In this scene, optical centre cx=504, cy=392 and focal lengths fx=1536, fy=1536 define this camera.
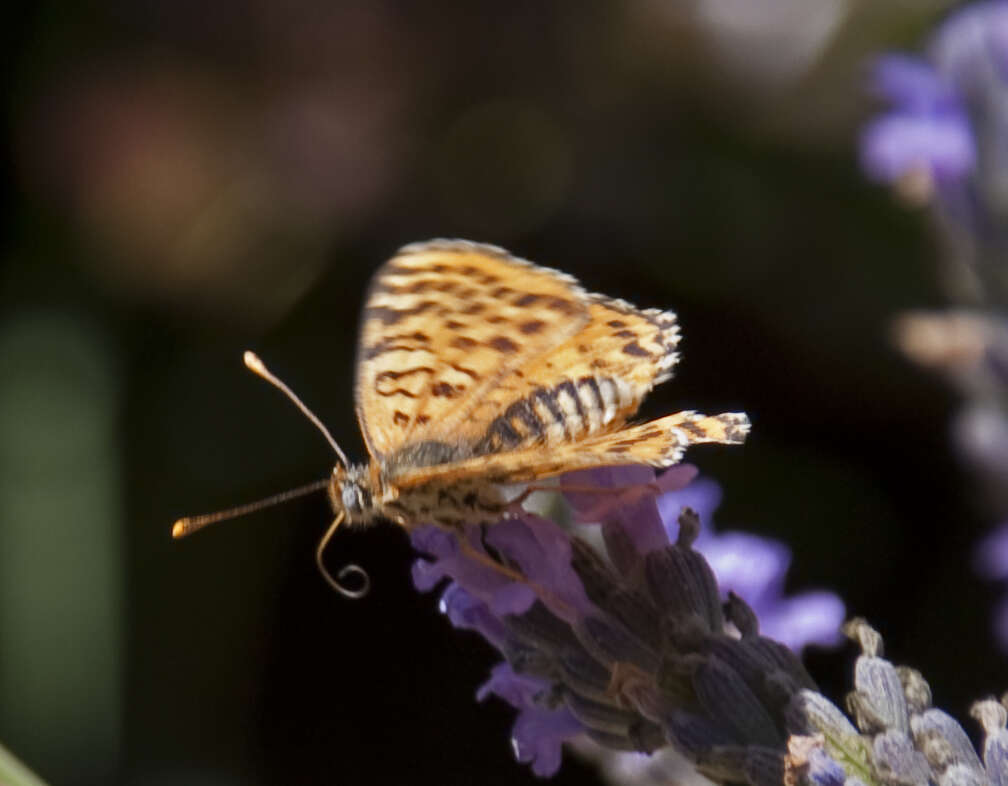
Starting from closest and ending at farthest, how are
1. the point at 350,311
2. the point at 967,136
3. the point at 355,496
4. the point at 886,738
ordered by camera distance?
the point at 886,738 < the point at 355,496 < the point at 967,136 < the point at 350,311

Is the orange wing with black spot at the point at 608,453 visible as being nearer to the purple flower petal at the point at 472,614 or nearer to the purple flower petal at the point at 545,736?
the purple flower petal at the point at 472,614

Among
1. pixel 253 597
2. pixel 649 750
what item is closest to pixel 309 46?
pixel 253 597

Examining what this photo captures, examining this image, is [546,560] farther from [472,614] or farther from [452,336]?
[452,336]

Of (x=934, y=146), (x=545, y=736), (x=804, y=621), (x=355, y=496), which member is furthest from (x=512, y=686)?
(x=934, y=146)

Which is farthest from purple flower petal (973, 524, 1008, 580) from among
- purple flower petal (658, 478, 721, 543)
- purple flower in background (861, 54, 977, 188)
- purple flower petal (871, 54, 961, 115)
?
purple flower petal (658, 478, 721, 543)

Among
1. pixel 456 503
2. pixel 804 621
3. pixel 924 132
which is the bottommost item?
pixel 804 621

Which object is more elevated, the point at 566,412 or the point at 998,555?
the point at 566,412
